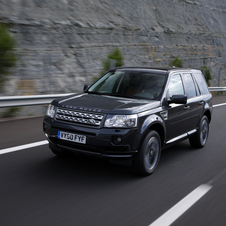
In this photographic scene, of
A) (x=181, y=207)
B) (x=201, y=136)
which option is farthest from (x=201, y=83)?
(x=181, y=207)

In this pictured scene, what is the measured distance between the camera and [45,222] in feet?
11.5

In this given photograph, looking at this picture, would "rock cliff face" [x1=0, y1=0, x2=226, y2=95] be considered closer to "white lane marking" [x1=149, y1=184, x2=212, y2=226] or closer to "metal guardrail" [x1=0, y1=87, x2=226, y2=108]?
"metal guardrail" [x1=0, y1=87, x2=226, y2=108]

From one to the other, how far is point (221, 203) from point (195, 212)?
509 millimetres

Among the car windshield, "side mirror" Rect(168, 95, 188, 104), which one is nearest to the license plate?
the car windshield

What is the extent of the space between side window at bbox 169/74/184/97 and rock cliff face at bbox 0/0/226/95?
699cm

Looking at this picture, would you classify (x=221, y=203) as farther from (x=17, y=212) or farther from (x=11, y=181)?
(x=11, y=181)

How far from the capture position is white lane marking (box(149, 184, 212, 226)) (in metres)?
3.67

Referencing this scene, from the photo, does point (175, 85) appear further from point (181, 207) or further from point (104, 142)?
point (181, 207)

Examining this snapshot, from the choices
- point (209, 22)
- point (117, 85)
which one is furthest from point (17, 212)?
point (209, 22)

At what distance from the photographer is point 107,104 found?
4.99 meters

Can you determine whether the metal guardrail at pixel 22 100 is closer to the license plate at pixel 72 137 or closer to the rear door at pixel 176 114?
the license plate at pixel 72 137

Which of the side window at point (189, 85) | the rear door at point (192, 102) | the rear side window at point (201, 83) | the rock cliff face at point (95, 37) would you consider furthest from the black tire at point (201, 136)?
the rock cliff face at point (95, 37)

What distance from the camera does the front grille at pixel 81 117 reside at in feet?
15.3

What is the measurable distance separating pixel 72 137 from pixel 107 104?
0.72 metres
